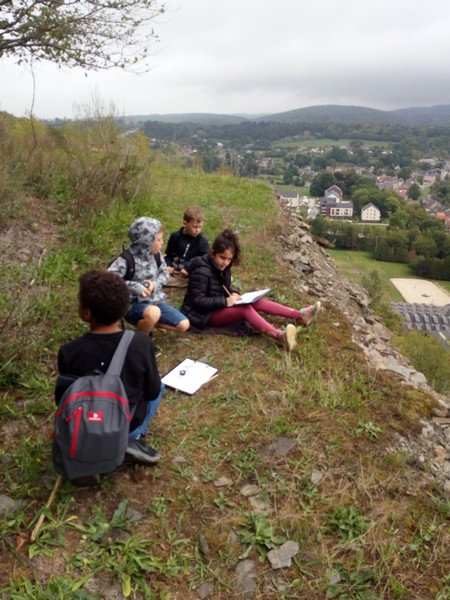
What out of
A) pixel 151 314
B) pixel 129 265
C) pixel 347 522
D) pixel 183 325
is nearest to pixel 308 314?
pixel 183 325

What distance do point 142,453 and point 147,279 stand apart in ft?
5.78

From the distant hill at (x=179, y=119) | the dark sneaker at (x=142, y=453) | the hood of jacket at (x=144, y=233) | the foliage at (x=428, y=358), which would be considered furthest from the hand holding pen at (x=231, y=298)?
the foliage at (x=428, y=358)

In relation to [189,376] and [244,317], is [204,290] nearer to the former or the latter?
[244,317]

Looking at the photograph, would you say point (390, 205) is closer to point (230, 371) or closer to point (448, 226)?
point (448, 226)

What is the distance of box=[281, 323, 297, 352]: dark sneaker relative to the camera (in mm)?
4082

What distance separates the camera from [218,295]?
4379mm

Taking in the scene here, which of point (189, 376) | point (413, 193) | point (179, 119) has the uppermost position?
point (179, 119)

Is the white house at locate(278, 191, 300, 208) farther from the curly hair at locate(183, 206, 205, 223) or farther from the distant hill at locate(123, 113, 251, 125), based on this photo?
the curly hair at locate(183, 206, 205, 223)

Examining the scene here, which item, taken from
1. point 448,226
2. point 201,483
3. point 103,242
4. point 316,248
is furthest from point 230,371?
point 448,226

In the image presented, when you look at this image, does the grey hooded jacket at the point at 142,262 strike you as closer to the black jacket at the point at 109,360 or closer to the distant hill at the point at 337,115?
the black jacket at the point at 109,360

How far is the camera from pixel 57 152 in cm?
816

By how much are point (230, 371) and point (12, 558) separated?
2.10 metres

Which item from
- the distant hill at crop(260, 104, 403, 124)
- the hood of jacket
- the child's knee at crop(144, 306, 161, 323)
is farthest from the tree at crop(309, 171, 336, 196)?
the distant hill at crop(260, 104, 403, 124)

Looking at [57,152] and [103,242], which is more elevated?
[57,152]
